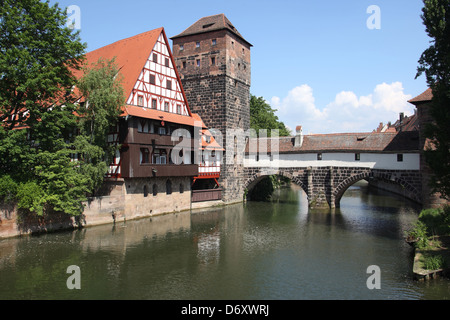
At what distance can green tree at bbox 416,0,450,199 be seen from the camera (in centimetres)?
1553

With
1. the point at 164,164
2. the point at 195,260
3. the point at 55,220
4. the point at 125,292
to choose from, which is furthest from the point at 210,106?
the point at 125,292

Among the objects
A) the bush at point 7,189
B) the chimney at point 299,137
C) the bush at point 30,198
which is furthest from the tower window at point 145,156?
the chimney at point 299,137

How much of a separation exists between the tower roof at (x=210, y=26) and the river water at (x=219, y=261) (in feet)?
65.0

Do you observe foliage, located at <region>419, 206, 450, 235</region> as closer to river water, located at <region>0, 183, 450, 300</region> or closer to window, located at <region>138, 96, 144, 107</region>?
river water, located at <region>0, 183, 450, 300</region>

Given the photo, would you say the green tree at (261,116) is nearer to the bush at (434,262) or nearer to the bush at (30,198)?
the bush at (30,198)

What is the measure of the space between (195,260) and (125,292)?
451 cm

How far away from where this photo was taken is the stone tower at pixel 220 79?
3522cm

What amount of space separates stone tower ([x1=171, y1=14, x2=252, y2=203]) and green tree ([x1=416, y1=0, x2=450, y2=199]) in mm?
20078

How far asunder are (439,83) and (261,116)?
1560 inches

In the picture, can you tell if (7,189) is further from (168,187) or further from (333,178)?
(333,178)

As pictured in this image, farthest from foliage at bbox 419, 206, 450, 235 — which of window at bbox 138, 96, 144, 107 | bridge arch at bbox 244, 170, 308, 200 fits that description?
window at bbox 138, 96, 144, 107

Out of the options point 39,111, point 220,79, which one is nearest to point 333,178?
point 220,79

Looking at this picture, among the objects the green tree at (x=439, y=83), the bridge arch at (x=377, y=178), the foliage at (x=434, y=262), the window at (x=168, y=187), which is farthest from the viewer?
the window at (x=168, y=187)
